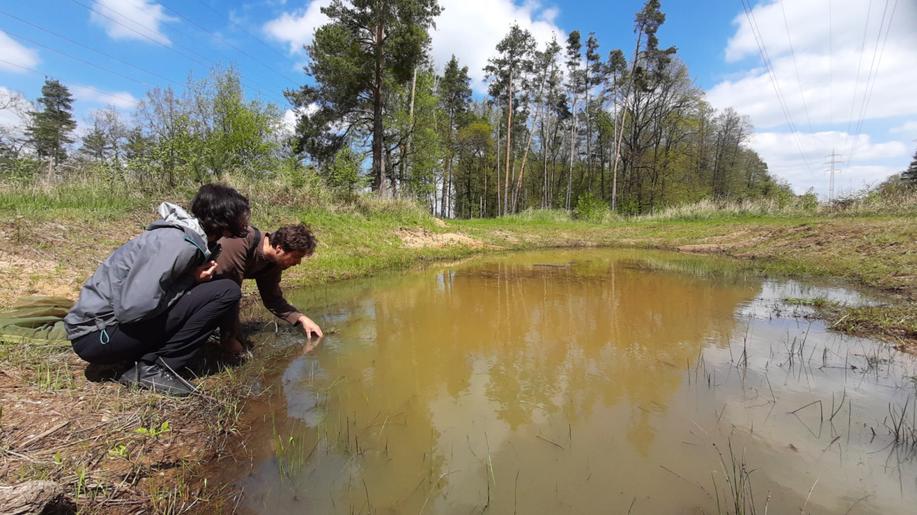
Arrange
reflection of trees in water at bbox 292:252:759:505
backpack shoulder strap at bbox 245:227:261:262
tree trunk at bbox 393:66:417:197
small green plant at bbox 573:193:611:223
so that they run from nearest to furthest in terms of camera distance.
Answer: reflection of trees in water at bbox 292:252:759:505 < backpack shoulder strap at bbox 245:227:261:262 < tree trunk at bbox 393:66:417:197 < small green plant at bbox 573:193:611:223

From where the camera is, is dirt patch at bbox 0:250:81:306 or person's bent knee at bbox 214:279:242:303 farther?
dirt patch at bbox 0:250:81:306

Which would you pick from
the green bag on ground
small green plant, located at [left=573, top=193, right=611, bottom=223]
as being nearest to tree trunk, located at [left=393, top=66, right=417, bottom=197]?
small green plant, located at [left=573, top=193, right=611, bottom=223]

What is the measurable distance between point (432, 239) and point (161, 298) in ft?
32.9

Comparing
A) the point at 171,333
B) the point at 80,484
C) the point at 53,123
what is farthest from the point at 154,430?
the point at 53,123

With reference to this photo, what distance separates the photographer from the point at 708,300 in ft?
18.0

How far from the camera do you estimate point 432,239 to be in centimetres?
1223

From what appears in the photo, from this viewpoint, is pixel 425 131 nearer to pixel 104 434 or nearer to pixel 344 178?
pixel 344 178

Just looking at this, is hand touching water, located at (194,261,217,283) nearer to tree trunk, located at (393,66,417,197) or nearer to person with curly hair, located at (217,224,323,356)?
person with curly hair, located at (217,224,323,356)

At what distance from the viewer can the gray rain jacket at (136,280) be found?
7.16 feet

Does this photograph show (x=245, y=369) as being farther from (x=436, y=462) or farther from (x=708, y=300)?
(x=708, y=300)

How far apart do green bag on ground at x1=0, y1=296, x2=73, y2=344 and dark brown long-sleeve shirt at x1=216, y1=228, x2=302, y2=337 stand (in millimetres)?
1128

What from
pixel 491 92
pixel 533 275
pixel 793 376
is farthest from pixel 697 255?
pixel 491 92

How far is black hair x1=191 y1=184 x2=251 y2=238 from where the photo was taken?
2.64m

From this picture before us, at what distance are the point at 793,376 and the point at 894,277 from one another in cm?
520
